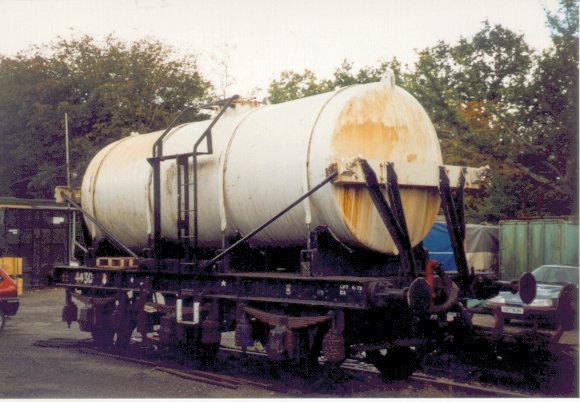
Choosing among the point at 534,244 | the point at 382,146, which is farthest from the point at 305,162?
the point at 534,244

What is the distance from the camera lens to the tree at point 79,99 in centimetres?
3569

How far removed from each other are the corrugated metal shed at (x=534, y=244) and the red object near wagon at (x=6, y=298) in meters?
15.5

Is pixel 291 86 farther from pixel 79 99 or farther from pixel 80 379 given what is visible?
pixel 80 379

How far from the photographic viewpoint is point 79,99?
125 ft

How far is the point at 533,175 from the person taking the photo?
984 inches

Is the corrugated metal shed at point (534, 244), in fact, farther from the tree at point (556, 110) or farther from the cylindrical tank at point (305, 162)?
the cylindrical tank at point (305, 162)

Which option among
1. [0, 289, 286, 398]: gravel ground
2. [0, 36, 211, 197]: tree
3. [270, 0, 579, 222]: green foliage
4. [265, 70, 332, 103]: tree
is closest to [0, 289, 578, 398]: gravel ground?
[0, 289, 286, 398]: gravel ground

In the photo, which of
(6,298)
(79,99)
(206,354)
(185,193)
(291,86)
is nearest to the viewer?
(185,193)

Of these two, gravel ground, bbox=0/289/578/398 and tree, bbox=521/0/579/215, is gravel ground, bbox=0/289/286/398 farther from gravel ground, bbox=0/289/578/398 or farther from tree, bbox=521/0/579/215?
tree, bbox=521/0/579/215

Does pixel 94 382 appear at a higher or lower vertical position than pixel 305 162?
lower

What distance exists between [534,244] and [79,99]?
23.2m

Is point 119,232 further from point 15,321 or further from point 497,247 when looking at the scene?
point 497,247

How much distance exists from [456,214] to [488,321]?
34.8 ft

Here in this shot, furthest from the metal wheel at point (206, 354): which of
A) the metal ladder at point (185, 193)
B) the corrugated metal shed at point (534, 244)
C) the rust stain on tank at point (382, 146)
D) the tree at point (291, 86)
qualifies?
the tree at point (291, 86)
